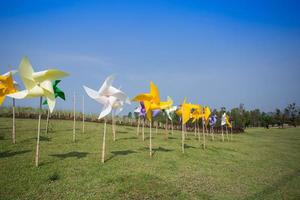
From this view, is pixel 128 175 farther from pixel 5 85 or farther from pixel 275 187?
pixel 5 85

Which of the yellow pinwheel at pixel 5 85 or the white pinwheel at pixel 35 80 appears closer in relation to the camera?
the white pinwheel at pixel 35 80

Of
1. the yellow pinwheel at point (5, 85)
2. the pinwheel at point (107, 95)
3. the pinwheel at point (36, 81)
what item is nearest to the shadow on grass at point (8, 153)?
the pinwheel at point (36, 81)

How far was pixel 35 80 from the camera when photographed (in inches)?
274

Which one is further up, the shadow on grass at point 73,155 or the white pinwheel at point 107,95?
the white pinwheel at point 107,95

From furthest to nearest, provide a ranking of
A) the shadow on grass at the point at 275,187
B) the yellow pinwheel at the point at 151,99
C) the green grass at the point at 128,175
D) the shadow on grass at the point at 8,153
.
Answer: the yellow pinwheel at the point at 151,99
the shadow on grass at the point at 8,153
the shadow on grass at the point at 275,187
the green grass at the point at 128,175

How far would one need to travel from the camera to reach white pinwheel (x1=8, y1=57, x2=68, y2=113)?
671cm

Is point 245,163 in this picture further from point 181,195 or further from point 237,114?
point 237,114

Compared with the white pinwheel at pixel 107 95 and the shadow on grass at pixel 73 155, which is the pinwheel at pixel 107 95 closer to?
the white pinwheel at pixel 107 95

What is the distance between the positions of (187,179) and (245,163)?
14.8ft

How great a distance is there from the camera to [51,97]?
7.34 m

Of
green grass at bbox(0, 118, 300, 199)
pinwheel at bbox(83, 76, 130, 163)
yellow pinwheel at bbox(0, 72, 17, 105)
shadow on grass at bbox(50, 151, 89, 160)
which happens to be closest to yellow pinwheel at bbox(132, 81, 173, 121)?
pinwheel at bbox(83, 76, 130, 163)

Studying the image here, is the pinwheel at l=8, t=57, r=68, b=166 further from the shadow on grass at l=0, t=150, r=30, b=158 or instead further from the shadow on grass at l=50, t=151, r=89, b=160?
the shadow on grass at l=0, t=150, r=30, b=158

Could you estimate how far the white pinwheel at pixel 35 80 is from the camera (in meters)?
6.71

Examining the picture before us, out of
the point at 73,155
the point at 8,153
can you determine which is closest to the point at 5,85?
the point at 8,153
